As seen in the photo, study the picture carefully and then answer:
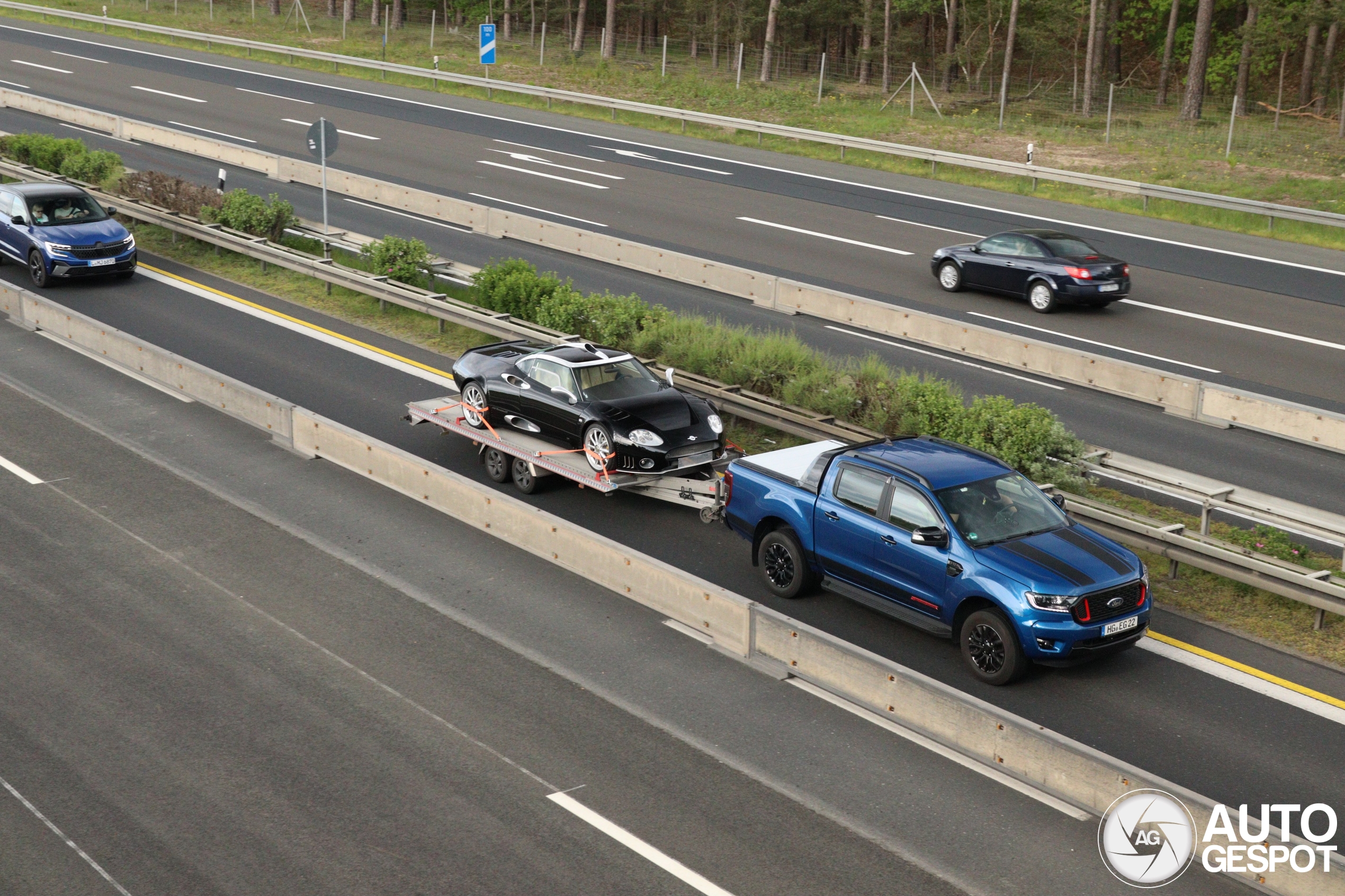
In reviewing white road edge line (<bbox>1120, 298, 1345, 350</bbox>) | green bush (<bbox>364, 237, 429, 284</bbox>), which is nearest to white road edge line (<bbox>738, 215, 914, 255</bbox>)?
white road edge line (<bbox>1120, 298, 1345, 350</bbox>)

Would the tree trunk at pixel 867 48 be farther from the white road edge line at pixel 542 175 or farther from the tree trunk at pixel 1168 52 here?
the white road edge line at pixel 542 175

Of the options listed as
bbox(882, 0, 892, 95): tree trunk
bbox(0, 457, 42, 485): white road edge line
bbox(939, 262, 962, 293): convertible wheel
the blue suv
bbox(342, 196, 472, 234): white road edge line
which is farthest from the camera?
bbox(882, 0, 892, 95): tree trunk

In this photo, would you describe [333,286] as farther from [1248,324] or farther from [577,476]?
[1248,324]

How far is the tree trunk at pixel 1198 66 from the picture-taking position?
136 ft

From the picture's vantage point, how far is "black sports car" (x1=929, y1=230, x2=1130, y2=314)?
922 inches

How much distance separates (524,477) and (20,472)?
229 inches

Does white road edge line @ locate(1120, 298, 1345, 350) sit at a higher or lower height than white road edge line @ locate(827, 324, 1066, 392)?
higher

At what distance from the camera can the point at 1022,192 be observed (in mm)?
34375

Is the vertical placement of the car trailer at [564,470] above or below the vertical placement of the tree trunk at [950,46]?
below

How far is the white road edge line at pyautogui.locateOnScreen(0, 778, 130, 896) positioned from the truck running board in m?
6.54

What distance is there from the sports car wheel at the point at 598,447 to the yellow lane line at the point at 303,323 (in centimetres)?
433

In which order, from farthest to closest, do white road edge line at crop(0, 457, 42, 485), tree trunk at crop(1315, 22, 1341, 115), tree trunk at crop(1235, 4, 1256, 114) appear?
1. tree trunk at crop(1315, 22, 1341, 115)
2. tree trunk at crop(1235, 4, 1256, 114)
3. white road edge line at crop(0, 457, 42, 485)

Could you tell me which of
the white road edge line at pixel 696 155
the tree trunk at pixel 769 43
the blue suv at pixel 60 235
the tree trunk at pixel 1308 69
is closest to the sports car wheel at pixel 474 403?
the blue suv at pixel 60 235

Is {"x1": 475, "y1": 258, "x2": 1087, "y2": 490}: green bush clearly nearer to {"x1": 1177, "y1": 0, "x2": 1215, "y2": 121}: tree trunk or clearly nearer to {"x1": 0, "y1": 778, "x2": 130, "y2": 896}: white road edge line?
{"x1": 0, "y1": 778, "x2": 130, "y2": 896}: white road edge line
